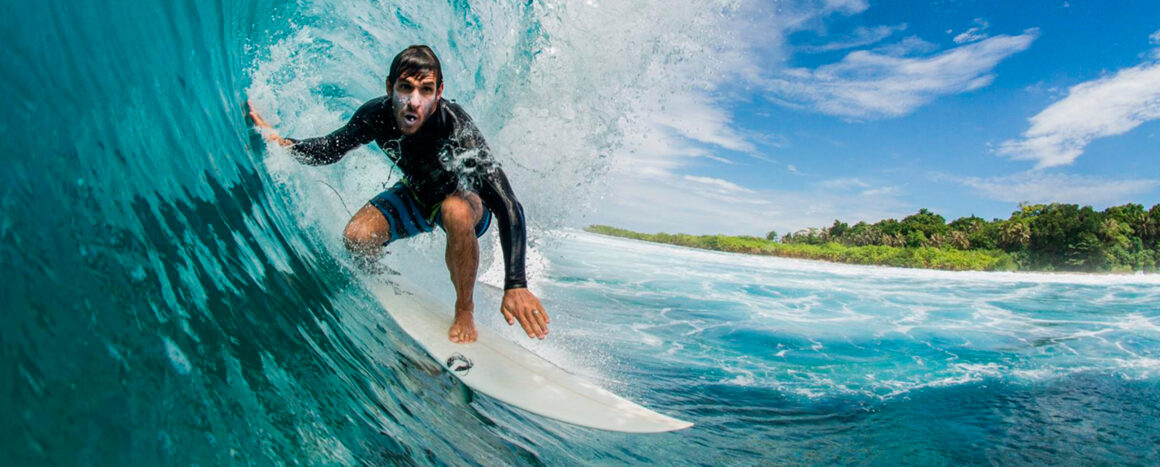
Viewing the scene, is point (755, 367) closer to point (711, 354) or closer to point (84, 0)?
point (711, 354)

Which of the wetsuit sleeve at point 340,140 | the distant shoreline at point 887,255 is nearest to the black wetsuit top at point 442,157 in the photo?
the wetsuit sleeve at point 340,140

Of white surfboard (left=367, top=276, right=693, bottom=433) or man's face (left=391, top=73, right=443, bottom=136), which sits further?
white surfboard (left=367, top=276, right=693, bottom=433)

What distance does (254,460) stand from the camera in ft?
4.06

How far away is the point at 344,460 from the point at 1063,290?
78.8 feet

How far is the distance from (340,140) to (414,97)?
0.59 meters

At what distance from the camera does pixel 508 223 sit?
2471 mm

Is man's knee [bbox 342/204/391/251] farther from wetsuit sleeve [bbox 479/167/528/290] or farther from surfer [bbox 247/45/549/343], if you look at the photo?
wetsuit sleeve [bbox 479/167/528/290]

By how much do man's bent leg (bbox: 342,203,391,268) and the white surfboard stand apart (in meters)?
0.23

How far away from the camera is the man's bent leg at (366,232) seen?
9.91 feet

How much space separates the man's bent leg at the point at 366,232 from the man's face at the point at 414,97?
69cm

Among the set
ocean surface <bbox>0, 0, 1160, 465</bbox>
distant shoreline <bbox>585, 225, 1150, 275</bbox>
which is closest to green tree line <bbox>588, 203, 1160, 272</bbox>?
distant shoreline <bbox>585, 225, 1150, 275</bbox>

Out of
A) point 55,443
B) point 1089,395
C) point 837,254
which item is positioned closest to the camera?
point 55,443

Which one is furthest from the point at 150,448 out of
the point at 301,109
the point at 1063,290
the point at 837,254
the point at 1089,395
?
the point at 837,254

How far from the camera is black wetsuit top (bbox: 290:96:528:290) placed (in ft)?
8.15
